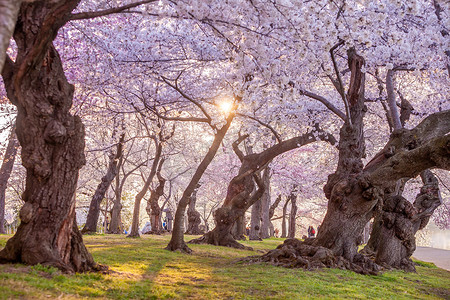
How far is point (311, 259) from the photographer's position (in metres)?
10.9

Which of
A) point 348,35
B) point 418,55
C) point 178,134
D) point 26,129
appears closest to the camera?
point 26,129

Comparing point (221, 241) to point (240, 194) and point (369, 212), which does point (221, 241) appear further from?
point (369, 212)

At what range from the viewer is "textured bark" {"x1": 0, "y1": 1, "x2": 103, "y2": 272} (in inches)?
248

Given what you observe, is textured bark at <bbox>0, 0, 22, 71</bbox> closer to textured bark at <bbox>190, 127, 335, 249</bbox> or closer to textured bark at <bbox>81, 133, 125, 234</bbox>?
textured bark at <bbox>190, 127, 335, 249</bbox>

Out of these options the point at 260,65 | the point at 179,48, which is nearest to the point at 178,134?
the point at 179,48

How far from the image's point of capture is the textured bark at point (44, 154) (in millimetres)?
6297

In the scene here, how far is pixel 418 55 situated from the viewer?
520 inches

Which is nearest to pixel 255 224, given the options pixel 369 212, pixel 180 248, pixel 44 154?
pixel 180 248

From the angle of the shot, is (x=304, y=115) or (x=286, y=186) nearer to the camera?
(x=304, y=115)

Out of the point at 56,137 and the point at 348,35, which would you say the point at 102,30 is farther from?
the point at 348,35

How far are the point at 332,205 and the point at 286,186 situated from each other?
68.1ft

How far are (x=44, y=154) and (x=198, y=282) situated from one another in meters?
3.84

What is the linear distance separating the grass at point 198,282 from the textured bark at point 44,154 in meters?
0.52

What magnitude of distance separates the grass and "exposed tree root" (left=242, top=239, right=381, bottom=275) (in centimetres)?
43
